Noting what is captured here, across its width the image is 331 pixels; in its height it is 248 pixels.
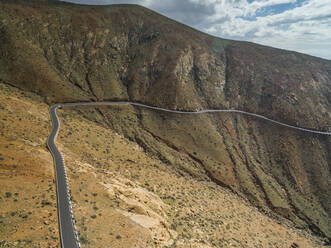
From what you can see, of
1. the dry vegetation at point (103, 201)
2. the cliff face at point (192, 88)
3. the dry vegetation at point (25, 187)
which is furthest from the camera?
the cliff face at point (192, 88)

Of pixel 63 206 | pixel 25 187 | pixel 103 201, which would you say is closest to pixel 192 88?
pixel 103 201

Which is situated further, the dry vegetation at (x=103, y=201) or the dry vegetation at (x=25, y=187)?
the dry vegetation at (x=103, y=201)

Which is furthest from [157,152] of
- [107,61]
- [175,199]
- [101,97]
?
[107,61]

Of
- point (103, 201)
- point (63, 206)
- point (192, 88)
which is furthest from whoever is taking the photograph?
point (192, 88)

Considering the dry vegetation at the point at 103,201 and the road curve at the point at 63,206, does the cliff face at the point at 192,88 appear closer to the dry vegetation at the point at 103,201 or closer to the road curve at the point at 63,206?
the dry vegetation at the point at 103,201

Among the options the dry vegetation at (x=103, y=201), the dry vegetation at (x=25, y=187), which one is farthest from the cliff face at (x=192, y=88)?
the dry vegetation at (x=25, y=187)

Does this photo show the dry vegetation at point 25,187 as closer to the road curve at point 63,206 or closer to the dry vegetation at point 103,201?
the dry vegetation at point 103,201

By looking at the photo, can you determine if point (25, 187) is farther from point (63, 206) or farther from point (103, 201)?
point (103, 201)

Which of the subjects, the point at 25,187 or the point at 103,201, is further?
the point at 103,201

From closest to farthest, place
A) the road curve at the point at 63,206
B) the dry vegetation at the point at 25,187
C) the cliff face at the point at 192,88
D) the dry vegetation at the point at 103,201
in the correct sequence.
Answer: the dry vegetation at the point at 25,187
the road curve at the point at 63,206
the dry vegetation at the point at 103,201
the cliff face at the point at 192,88
